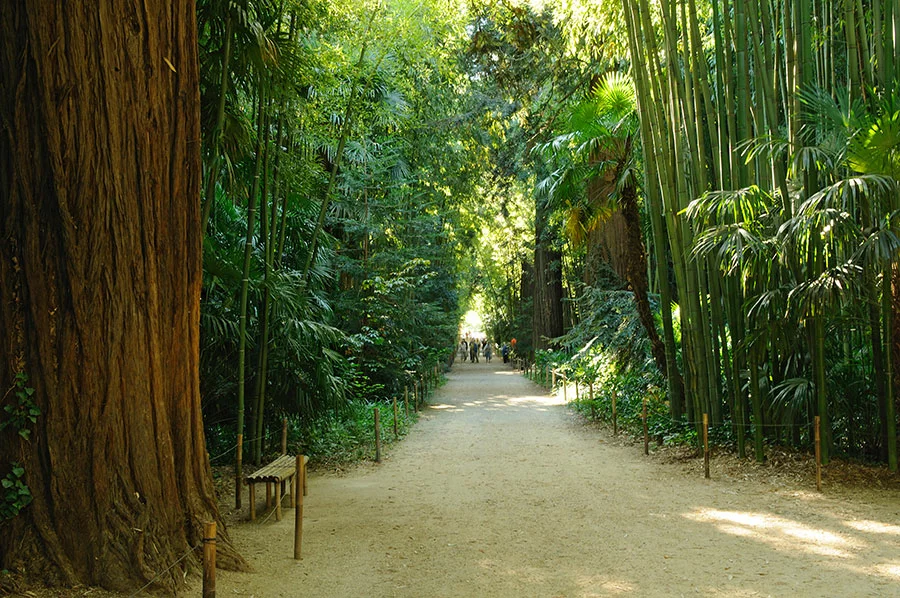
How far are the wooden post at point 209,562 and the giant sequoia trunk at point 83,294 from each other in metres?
0.95

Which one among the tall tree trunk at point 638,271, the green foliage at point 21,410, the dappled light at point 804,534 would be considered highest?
the tall tree trunk at point 638,271

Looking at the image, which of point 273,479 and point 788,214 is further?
point 788,214

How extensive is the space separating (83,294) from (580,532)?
409 centimetres

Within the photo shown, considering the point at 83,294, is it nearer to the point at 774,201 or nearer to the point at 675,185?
the point at 774,201

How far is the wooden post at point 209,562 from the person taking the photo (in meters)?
3.52

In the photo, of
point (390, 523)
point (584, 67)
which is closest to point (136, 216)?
point (390, 523)

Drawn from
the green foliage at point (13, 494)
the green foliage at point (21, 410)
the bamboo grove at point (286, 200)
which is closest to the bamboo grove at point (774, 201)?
the bamboo grove at point (286, 200)

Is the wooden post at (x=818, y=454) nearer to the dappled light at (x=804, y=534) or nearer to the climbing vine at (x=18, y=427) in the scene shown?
the dappled light at (x=804, y=534)

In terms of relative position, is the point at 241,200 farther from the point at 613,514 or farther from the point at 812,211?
the point at 812,211

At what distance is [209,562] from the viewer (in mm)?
3566

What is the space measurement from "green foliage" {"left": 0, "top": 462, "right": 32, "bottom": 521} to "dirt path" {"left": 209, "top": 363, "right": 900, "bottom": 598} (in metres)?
1.25

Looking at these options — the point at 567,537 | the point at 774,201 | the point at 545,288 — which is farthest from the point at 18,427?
the point at 545,288

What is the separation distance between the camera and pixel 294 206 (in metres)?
9.37

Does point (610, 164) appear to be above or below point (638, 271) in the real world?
above
